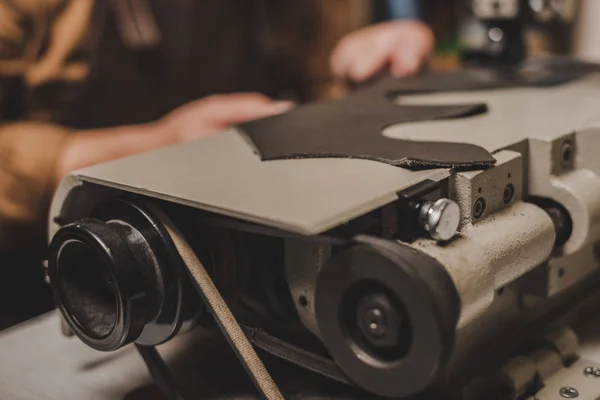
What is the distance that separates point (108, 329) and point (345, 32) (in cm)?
119

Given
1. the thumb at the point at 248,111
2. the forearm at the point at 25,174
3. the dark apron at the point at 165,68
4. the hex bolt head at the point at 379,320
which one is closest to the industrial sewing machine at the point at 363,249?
the hex bolt head at the point at 379,320

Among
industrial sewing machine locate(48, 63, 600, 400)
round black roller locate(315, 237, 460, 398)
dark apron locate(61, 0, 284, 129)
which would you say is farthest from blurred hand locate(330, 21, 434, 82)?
round black roller locate(315, 237, 460, 398)

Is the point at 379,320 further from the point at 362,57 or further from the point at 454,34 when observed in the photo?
the point at 454,34

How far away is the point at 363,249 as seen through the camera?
0.52m

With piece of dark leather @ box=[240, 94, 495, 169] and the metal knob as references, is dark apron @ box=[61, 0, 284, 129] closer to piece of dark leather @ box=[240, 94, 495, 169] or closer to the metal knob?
piece of dark leather @ box=[240, 94, 495, 169]

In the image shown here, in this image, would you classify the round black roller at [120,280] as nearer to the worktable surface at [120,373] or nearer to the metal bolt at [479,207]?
the worktable surface at [120,373]

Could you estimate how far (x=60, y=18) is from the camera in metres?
1.20

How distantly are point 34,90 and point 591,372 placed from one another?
925 mm

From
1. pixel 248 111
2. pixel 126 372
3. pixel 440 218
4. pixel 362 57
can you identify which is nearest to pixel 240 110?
pixel 248 111

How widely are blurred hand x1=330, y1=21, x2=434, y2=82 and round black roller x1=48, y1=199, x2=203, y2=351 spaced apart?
0.68 meters

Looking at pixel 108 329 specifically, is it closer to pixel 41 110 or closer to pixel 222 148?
pixel 222 148

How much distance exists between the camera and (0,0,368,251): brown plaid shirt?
1.09 metres

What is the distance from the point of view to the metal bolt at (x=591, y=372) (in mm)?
697

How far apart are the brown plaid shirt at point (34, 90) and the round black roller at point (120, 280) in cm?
47
